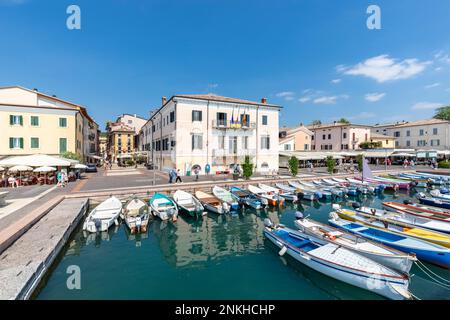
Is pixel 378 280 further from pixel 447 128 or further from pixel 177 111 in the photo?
pixel 447 128

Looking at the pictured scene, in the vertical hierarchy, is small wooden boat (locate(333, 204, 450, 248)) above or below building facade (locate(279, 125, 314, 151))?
below

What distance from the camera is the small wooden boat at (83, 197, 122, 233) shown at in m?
12.3

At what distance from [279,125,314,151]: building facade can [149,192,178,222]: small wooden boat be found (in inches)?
1275

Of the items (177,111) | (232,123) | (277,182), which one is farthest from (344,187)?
(177,111)

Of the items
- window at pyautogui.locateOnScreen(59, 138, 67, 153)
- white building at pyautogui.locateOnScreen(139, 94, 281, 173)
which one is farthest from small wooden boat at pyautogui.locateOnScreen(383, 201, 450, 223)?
window at pyautogui.locateOnScreen(59, 138, 67, 153)

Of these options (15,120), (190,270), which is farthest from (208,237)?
(15,120)

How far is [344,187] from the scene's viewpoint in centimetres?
2362

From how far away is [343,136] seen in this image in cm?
5266

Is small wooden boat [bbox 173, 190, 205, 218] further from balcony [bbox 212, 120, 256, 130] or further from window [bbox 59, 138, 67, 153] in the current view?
window [bbox 59, 138, 67, 153]

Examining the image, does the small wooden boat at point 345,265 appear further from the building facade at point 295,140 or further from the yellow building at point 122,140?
the yellow building at point 122,140

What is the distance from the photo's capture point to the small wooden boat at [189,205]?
15.3 metres

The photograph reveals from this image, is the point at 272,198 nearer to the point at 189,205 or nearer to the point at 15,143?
the point at 189,205

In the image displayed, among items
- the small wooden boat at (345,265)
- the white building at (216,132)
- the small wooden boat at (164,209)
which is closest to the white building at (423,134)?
the white building at (216,132)

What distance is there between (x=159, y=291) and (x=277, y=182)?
20.0 metres
